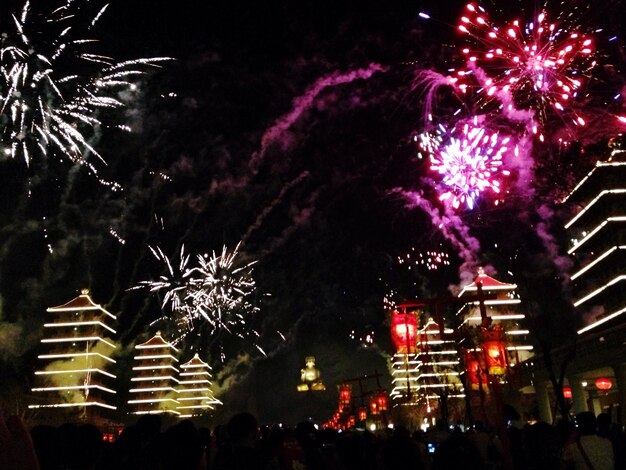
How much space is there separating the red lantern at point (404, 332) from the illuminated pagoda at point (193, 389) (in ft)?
199

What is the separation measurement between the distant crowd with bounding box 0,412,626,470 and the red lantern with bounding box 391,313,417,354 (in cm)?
1671

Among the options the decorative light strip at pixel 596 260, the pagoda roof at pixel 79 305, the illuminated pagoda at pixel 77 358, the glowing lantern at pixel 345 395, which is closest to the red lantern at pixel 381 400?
the glowing lantern at pixel 345 395

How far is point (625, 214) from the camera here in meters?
46.8

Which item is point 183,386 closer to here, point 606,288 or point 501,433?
point 606,288

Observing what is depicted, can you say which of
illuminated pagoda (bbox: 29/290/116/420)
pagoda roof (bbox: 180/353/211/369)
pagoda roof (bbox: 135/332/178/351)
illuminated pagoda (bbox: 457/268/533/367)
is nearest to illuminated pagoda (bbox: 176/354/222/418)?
pagoda roof (bbox: 180/353/211/369)

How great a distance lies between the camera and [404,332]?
82.4ft

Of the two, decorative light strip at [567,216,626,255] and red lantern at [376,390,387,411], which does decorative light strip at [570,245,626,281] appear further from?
red lantern at [376,390,387,411]

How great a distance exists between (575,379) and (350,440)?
105ft

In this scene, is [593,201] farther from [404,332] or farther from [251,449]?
[251,449]

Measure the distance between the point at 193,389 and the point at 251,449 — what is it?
8042 cm

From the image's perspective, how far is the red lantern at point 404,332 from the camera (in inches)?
982

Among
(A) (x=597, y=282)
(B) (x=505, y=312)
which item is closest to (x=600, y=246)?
(A) (x=597, y=282)

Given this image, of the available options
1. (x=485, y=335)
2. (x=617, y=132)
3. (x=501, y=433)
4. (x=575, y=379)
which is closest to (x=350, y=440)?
(x=501, y=433)

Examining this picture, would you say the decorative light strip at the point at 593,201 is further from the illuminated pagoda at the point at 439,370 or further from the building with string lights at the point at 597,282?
the illuminated pagoda at the point at 439,370
